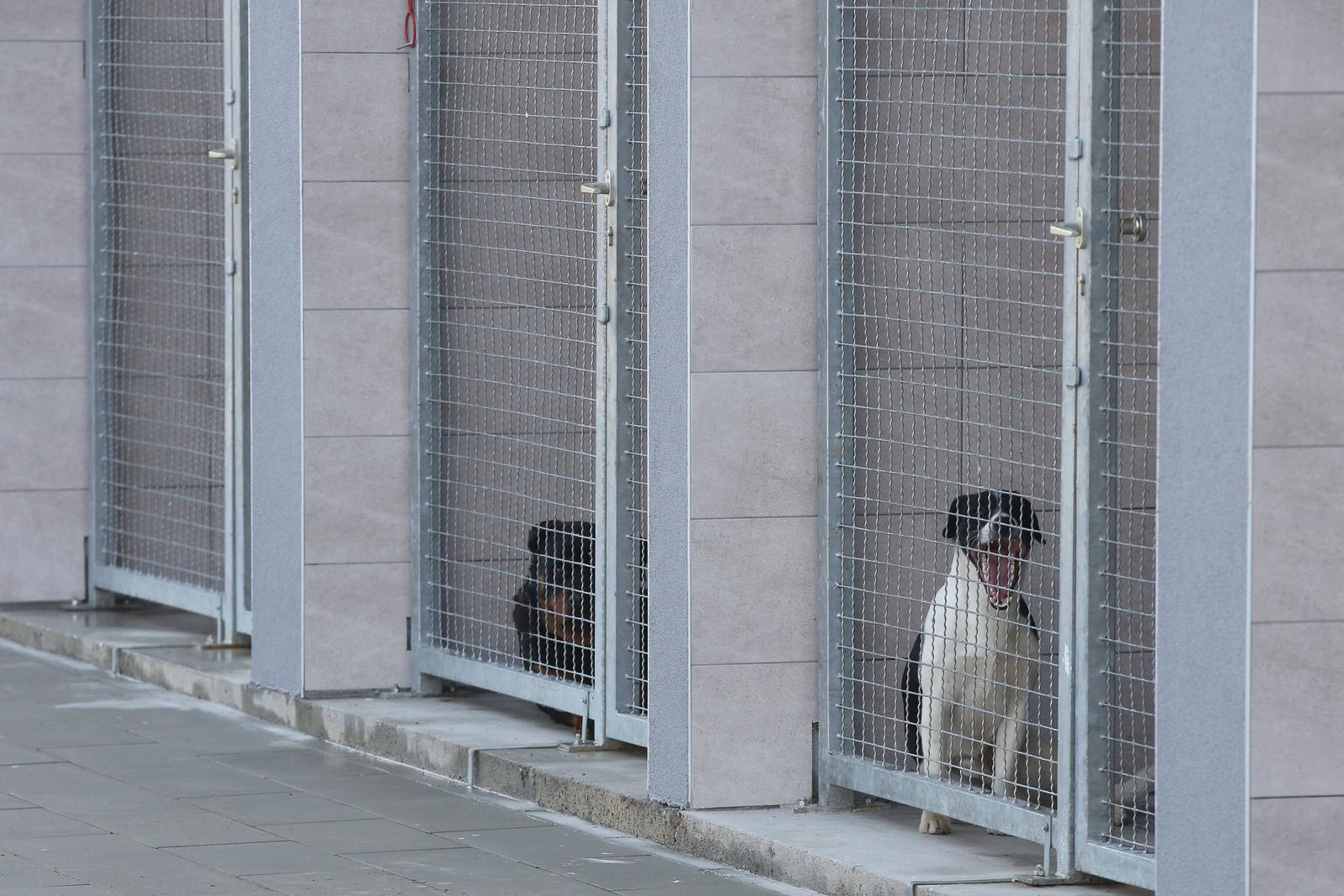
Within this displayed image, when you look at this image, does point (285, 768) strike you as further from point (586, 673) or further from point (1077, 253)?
point (1077, 253)

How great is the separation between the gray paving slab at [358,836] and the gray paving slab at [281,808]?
7 cm

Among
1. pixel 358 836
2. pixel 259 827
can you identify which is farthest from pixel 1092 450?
pixel 259 827

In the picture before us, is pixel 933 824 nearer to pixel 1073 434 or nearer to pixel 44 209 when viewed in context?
pixel 1073 434

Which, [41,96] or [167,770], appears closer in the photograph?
[167,770]

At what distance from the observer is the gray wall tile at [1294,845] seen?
5078 millimetres

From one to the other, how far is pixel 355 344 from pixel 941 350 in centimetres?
278

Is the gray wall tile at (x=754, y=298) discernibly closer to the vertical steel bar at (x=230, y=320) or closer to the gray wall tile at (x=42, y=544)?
the vertical steel bar at (x=230, y=320)

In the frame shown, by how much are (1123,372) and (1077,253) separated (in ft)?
2.12

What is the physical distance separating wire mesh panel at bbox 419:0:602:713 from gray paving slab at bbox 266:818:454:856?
1021mm

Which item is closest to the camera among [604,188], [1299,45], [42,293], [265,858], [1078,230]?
[1299,45]

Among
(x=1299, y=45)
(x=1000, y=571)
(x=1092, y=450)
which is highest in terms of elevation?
(x=1299, y=45)

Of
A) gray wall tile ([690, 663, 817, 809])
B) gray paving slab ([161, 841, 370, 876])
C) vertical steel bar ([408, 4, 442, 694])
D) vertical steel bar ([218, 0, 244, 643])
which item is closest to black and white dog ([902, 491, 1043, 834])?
gray wall tile ([690, 663, 817, 809])

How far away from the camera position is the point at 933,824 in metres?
6.64

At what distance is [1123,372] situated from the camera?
6.42 m
